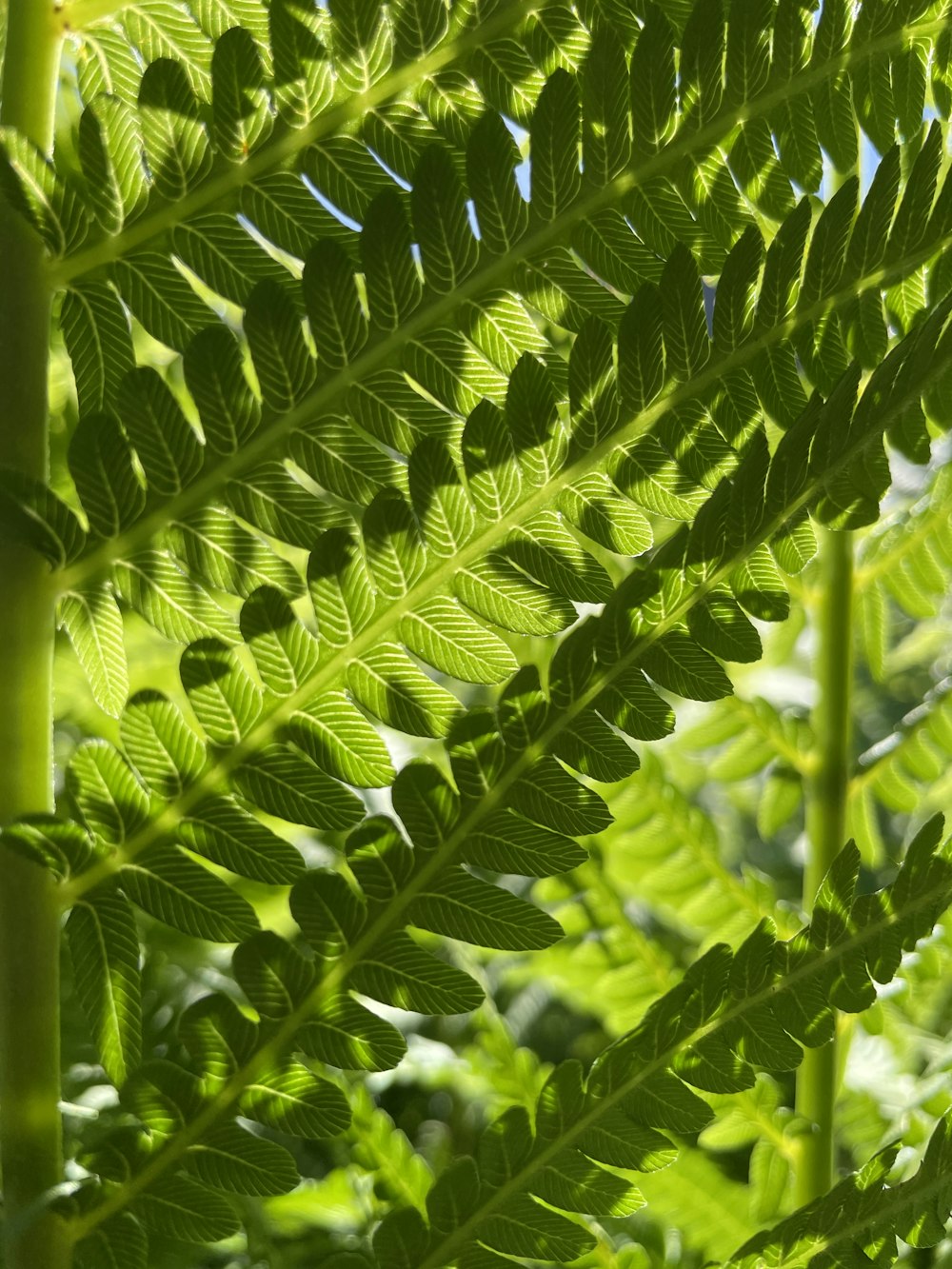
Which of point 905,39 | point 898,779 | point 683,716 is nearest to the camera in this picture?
point 905,39

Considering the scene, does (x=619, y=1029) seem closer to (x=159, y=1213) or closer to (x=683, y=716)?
(x=683, y=716)

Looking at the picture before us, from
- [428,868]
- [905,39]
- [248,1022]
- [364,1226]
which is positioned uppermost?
[905,39]

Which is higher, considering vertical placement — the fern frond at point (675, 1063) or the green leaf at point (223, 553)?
the green leaf at point (223, 553)

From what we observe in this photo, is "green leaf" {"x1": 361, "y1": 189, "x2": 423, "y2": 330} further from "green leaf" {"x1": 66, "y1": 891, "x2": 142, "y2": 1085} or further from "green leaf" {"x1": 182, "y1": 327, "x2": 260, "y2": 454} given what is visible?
"green leaf" {"x1": 66, "y1": 891, "x2": 142, "y2": 1085}

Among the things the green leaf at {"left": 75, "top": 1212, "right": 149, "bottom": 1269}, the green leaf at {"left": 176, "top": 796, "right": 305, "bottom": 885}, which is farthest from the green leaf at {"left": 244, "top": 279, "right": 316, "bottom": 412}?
the green leaf at {"left": 75, "top": 1212, "right": 149, "bottom": 1269}

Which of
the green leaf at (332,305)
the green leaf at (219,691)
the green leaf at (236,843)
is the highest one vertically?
the green leaf at (332,305)

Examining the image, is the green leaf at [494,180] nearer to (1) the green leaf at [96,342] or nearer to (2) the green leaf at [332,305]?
(2) the green leaf at [332,305]

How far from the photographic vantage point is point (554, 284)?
687mm

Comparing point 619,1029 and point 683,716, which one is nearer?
point 619,1029

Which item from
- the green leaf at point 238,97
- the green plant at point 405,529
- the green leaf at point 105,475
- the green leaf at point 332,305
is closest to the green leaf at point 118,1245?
the green plant at point 405,529

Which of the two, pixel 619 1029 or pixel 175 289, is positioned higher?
pixel 175 289

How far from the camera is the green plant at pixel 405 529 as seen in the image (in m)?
0.63

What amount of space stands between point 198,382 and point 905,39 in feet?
1.59

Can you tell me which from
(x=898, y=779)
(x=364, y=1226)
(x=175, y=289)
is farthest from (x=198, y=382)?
(x=364, y=1226)
